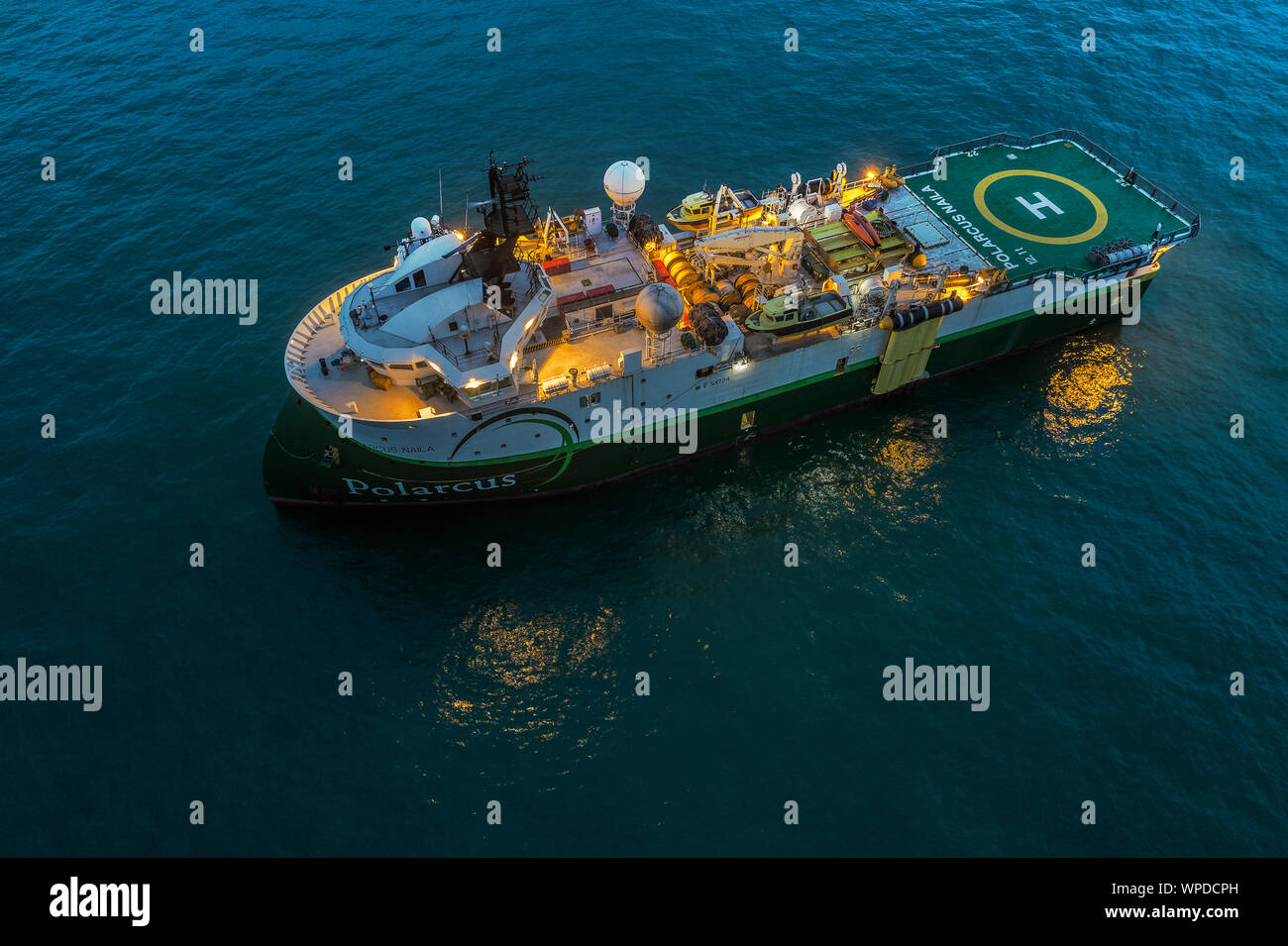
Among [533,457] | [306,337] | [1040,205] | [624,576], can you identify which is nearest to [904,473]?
[624,576]

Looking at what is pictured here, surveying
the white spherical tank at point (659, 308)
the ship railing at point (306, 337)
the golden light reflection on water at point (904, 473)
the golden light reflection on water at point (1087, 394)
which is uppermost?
the white spherical tank at point (659, 308)

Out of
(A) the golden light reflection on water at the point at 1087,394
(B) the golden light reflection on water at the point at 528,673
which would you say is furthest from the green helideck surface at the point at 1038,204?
(B) the golden light reflection on water at the point at 528,673

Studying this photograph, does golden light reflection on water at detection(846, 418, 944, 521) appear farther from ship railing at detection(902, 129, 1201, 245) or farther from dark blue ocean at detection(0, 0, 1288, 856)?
ship railing at detection(902, 129, 1201, 245)

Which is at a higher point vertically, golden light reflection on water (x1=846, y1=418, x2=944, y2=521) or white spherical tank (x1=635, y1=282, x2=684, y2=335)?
white spherical tank (x1=635, y1=282, x2=684, y2=335)

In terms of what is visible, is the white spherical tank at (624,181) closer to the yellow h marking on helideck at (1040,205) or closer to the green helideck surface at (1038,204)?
the green helideck surface at (1038,204)

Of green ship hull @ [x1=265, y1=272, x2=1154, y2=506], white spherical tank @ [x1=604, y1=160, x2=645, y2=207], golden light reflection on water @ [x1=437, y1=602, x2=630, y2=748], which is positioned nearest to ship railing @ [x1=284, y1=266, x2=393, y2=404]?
green ship hull @ [x1=265, y1=272, x2=1154, y2=506]

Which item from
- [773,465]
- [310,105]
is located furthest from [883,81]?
[310,105]
